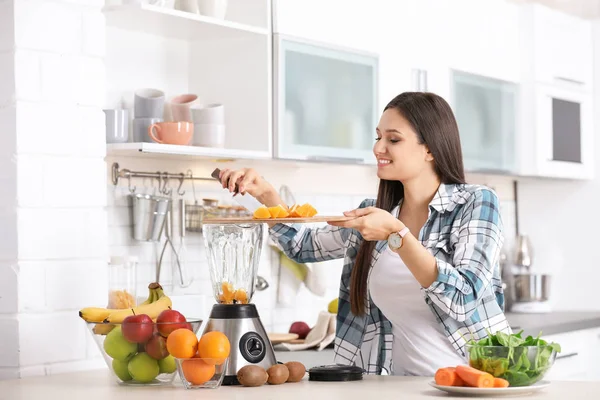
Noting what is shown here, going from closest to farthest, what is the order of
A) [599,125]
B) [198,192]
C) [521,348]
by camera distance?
[521,348]
[198,192]
[599,125]

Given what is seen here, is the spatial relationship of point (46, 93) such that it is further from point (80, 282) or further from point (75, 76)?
point (80, 282)

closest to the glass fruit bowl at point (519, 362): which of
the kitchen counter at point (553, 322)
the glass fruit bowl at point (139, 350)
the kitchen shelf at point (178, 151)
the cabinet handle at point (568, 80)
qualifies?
the glass fruit bowl at point (139, 350)

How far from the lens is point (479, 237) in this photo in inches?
96.3

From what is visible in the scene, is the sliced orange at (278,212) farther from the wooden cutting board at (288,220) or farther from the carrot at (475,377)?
the carrot at (475,377)

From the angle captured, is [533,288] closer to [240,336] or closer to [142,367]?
[240,336]

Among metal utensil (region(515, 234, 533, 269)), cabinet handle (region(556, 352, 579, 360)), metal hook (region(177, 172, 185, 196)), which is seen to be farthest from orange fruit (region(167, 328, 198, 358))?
metal utensil (region(515, 234, 533, 269))

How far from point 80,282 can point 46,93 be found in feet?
1.58

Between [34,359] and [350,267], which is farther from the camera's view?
[350,267]

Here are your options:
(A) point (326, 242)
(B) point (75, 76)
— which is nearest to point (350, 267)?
(A) point (326, 242)

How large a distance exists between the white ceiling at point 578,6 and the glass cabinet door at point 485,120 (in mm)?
462

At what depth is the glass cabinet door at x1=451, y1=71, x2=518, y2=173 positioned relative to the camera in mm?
4316

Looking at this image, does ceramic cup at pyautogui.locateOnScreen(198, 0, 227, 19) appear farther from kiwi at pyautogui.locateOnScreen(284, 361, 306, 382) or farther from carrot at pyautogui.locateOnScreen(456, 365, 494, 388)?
carrot at pyautogui.locateOnScreen(456, 365, 494, 388)

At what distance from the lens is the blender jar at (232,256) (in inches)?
93.5

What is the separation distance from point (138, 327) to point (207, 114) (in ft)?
4.16
